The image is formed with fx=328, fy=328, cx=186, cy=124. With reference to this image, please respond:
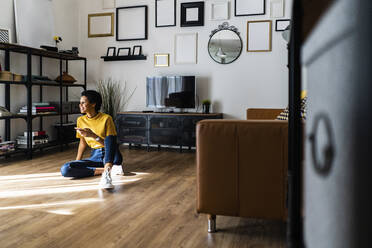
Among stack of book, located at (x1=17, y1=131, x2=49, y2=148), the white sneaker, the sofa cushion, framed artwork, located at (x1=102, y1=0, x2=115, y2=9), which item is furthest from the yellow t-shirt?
framed artwork, located at (x1=102, y1=0, x2=115, y2=9)

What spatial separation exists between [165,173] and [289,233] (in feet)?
10.6

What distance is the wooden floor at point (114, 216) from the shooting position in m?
1.82

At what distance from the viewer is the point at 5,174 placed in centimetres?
343

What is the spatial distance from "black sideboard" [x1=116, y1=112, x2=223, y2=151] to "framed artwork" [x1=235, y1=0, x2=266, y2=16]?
159 cm

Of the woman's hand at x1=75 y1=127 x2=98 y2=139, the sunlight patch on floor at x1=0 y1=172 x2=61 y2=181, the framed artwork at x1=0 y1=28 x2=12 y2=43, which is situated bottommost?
the sunlight patch on floor at x1=0 y1=172 x2=61 y2=181

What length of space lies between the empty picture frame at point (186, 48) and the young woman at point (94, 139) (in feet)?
7.62

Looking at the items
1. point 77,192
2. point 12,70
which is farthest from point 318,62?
point 12,70

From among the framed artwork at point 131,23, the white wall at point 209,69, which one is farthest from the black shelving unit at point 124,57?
the framed artwork at point 131,23

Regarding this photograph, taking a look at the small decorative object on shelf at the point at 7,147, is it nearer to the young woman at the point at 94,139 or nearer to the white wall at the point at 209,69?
the young woman at the point at 94,139

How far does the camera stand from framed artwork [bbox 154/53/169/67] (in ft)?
17.7

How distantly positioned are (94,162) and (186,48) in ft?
8.84

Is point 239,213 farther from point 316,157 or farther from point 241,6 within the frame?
point 241,6

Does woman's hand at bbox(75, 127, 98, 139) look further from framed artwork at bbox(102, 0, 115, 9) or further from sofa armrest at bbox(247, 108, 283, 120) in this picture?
framed artwork at bbox(102, 0, 115, 9)

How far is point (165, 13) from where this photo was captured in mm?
5375
